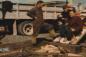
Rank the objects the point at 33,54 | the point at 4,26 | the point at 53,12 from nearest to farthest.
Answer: the point at 33,54 → the point at 4,26 → the point at 53,12

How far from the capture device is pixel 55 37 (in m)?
17.5

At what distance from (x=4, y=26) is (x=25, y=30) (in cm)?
134

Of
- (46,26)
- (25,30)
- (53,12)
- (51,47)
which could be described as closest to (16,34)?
(25,30)

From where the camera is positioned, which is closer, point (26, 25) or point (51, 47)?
point (51, 47)

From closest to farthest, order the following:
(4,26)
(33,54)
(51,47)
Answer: (33,54)
(51,47)
(4,26)

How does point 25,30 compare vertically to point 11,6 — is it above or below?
below

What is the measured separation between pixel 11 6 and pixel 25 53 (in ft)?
29.2

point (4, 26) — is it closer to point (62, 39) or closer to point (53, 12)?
point (53, 12)

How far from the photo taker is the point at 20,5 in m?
21.3

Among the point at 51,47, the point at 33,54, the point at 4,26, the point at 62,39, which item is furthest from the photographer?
the point at 4,26

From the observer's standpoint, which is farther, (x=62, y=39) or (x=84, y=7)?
(x=84, y=7)

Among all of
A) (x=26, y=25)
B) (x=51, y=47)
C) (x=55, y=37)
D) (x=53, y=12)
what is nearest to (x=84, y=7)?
(x=53, y=12)

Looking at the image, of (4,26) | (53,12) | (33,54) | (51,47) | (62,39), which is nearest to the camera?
(33,54)

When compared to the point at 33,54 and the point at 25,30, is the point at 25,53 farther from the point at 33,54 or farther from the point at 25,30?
the point at 25,30
